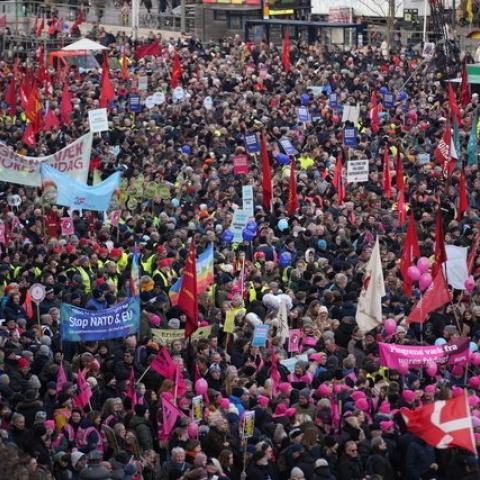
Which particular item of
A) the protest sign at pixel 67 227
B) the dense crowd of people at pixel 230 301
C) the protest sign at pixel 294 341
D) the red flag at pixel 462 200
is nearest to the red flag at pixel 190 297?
the dense crowd of people at pixel 230 301

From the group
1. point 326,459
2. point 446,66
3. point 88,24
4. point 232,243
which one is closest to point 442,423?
point 326,459

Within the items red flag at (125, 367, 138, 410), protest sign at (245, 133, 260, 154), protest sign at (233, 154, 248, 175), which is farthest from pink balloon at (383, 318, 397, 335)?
protest sign at (245, 133, 260, 154)

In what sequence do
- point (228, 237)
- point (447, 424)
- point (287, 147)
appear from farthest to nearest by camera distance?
1. point (287, 147)
2. point (228, 237)
3. point (447, 424)

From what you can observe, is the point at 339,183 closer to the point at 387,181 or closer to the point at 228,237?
the point at 387,181

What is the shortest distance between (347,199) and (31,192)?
462 cm

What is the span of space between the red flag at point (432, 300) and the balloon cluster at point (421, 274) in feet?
A: 4.99

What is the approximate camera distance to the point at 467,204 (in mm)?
25516

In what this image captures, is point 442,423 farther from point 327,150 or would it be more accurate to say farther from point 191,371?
point 327,150

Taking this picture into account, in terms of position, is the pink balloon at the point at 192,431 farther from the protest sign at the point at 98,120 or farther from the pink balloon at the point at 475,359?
the protest sign at the point at 98,120

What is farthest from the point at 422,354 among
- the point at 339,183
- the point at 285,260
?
the point at 339,183

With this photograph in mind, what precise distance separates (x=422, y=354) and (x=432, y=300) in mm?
1532

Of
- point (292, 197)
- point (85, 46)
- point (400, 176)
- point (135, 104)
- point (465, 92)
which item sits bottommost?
point (292, 197)

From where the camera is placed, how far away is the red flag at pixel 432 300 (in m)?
18.4

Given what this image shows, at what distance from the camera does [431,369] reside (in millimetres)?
17016
